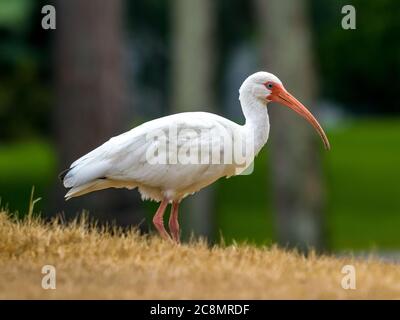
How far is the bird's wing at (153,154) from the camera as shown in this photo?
32.6 ft

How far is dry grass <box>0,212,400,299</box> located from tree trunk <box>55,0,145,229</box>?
9315mm

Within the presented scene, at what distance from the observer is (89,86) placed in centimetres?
1941

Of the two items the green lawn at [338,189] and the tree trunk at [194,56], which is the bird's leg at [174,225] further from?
the green lawn at [338,189]

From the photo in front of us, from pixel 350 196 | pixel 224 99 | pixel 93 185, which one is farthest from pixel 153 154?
pixel 224 99

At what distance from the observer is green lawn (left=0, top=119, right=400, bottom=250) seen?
2675 centimetres

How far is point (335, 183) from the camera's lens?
107 ft

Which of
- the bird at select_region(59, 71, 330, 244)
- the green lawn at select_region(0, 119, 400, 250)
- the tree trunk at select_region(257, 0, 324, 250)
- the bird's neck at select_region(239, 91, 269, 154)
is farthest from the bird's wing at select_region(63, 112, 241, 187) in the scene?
the green lawn at select_region(0, 119, 400, 250)

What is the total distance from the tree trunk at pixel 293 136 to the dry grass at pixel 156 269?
35.0ft

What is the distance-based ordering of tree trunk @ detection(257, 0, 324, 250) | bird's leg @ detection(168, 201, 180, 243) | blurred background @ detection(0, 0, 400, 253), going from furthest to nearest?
tree trunk @ detection(257, 0, 324, 250), blurred background @ detection(0, 0, 400, 253), bird's leg @ detection(168, 201, 180, 243)

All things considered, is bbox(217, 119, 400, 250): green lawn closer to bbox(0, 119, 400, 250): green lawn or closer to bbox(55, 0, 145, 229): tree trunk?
bbox(0, 119, 400, 250): green lawn

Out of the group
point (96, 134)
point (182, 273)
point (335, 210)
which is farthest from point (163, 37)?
point (182, 273)

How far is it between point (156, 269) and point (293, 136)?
40.5ft

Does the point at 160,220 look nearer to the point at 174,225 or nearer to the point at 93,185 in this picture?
the point at 174,225
